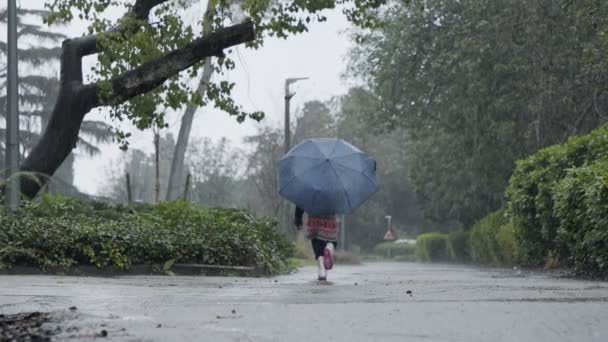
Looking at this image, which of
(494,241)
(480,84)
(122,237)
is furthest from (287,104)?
(122,237)

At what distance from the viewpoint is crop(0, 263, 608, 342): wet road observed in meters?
7.54

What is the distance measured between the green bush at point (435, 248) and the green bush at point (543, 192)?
32136 mm

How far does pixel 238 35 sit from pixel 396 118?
30876 mm

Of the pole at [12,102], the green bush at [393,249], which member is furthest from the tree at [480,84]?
the green bush at [393,249]

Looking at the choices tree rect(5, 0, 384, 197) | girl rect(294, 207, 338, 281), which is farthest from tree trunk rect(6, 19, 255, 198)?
girl rect(294, 207, 338, 281)

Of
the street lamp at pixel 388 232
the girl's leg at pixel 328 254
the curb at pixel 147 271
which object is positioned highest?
the street lamp at pixel 388 232

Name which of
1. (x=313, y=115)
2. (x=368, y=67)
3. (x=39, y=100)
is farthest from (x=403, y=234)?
(x=368, y=67)

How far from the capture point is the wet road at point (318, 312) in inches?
297

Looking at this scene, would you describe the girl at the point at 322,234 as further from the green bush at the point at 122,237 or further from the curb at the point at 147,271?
the green bush at the point at 122,237

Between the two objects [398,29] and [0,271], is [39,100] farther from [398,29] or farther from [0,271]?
[0,271]

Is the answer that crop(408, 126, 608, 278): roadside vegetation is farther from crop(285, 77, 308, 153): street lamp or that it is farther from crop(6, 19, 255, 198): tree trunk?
crop(285, 77, 308, 153): street lamp

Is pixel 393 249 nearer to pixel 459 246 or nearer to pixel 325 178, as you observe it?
pixel 459 246

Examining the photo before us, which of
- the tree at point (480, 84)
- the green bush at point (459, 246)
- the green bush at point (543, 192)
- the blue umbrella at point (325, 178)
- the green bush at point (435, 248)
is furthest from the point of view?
the green bush at point (435, 248)

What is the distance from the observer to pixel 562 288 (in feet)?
43.4
